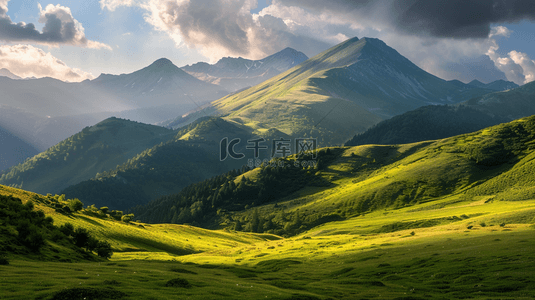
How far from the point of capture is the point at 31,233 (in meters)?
46.5

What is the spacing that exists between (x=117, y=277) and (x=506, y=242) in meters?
53.8

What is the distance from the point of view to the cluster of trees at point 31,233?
149ft

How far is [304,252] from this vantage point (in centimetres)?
7881

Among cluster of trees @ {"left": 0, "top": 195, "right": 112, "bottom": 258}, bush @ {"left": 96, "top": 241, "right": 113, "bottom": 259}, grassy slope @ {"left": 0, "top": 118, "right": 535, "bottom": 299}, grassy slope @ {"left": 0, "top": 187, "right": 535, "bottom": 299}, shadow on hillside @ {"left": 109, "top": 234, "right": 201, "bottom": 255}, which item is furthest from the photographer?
shadow on hillside @ {"left": 109, "top": 234, "right": 201, "bottom": 255}

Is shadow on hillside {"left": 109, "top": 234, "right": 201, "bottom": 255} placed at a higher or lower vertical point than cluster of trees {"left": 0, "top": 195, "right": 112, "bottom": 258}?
lower

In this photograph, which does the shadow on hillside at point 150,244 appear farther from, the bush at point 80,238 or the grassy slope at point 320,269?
the bush at point 80,238

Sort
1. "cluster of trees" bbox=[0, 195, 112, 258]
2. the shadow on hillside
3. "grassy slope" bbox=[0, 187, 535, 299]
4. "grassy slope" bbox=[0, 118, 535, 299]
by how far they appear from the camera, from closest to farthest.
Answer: "grassy slope" bbox=[0, 187, 535, 299] < "grassy slope" bbox=[0, 118, 535, 299] < "cluster of trees" bbox=[0, 195, 112, 258] < the shadow on hillside

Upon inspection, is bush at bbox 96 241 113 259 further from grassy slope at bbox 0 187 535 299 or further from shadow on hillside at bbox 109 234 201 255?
shadow on hillside at bbox 109 234 201 255

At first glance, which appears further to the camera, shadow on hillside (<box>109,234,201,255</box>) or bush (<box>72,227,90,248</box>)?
shadow on hillside (<box>109,234,201,255</box>)

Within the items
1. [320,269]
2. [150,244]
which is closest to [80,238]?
[150,244]

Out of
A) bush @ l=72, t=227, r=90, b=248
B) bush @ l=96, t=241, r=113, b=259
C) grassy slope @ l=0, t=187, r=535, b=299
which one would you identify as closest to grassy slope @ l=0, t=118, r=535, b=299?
grassy slope @ l=0, t=187, r=535, b=299

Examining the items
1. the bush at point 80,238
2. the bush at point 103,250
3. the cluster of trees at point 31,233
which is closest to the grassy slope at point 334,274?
the cluster of trees at point 31,233

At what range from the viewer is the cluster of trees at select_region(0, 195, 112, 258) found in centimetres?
4544

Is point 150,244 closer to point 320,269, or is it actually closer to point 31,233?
point 31,233
